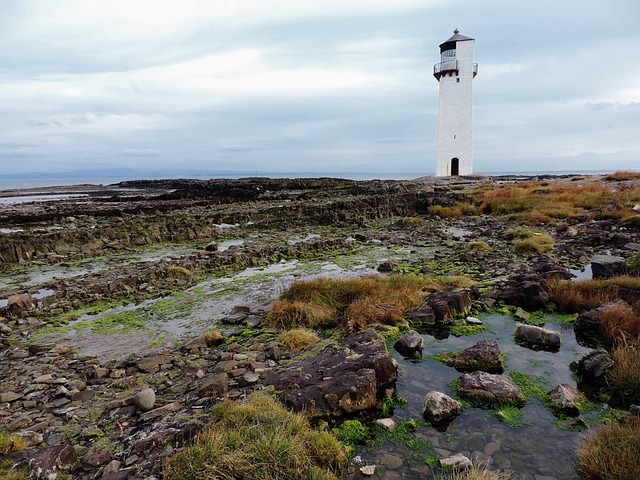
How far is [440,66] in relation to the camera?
2306 inches

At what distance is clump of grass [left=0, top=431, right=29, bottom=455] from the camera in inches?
191

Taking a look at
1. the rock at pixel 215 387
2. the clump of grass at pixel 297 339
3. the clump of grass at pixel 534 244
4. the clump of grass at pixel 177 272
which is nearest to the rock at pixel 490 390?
the clump of grass at pixel 297 339

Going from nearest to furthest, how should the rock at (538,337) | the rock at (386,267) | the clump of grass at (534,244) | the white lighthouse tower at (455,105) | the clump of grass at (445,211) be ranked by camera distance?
the rock at (538,337) < the rock at (386,267) < the clump of grass at (534,244) < the clump of grass at (445,211) < the white lighthouse tower at (455,105)

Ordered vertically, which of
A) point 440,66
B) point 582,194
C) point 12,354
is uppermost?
point 440,66

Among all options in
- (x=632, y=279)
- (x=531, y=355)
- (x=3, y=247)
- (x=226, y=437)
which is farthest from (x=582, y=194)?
(x=3, y=247)

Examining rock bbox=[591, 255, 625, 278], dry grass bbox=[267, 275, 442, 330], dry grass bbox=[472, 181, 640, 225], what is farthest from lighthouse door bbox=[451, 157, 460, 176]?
dry grass bbox=[267, 275, 442, 330]

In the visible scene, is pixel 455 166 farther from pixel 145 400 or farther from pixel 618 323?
pixel 145 400

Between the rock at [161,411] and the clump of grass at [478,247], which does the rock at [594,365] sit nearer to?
the rock at [161,411]

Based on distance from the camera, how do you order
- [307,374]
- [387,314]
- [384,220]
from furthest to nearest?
[384,220], [387,314], [307,374]

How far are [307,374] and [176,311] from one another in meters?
6.21

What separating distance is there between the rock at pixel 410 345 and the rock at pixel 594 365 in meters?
2.79

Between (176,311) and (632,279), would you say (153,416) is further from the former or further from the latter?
(632,279)

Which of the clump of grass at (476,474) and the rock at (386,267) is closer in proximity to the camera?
the clump of grass at (476,474)

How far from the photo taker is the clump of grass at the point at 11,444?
4.86 meters
